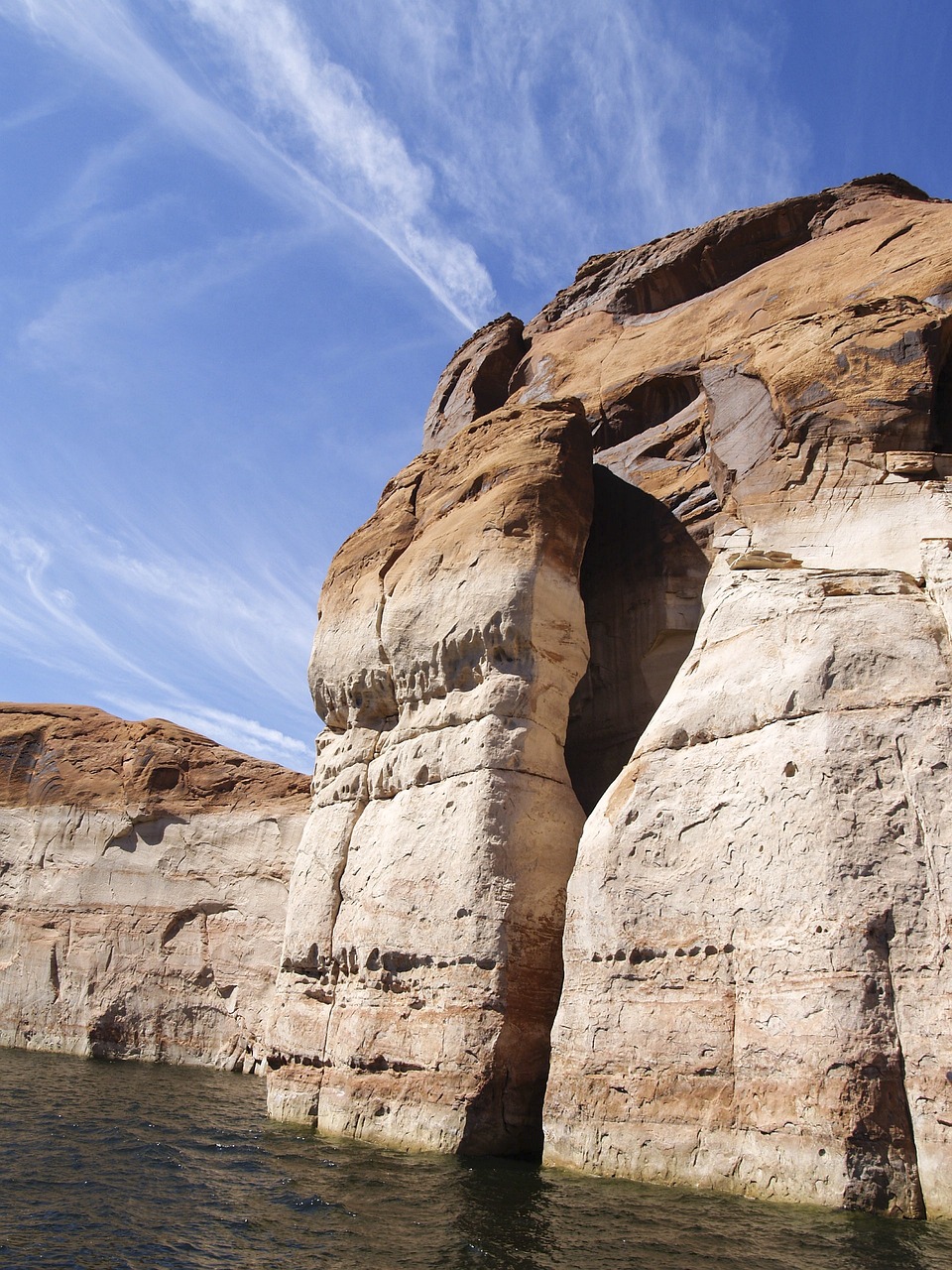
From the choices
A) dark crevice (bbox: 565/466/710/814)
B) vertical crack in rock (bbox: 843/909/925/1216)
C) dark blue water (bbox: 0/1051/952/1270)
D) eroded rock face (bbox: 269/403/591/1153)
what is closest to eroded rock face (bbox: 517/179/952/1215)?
vertical crack in rock (bbox: 843/909/925/1216)

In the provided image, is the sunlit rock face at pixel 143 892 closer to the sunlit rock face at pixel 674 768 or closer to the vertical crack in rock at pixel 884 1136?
the sunlit rock face at pixel 674 768

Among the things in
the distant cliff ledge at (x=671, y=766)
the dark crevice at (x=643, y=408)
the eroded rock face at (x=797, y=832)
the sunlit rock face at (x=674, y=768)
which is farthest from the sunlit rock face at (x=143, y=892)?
the eroded rock face at (x=797, y=832)

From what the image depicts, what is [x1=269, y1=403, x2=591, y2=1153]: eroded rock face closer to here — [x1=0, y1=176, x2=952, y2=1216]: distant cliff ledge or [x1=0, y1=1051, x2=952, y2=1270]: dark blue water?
[x1=0, y1=176, x2=952, y2=1216]: distant cliff ledge

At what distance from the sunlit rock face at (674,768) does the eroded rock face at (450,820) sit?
0.04m

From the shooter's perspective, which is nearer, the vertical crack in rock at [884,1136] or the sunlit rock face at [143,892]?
the vertical crack in rock at [884,1136]

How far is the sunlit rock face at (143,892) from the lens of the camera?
1770 centimetres

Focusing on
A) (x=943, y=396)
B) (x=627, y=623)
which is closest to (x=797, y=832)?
(x=627, y=623)

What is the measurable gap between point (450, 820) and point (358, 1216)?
13.2 feet

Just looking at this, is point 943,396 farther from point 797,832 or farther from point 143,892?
point 143,892

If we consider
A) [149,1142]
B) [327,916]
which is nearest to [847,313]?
[327,916]

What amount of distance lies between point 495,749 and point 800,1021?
4.13 metres

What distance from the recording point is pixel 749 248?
679 inches

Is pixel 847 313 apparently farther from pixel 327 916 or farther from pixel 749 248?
pixel 327 916

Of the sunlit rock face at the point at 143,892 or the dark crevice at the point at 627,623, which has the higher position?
the dark crevice at the point at 627,623
